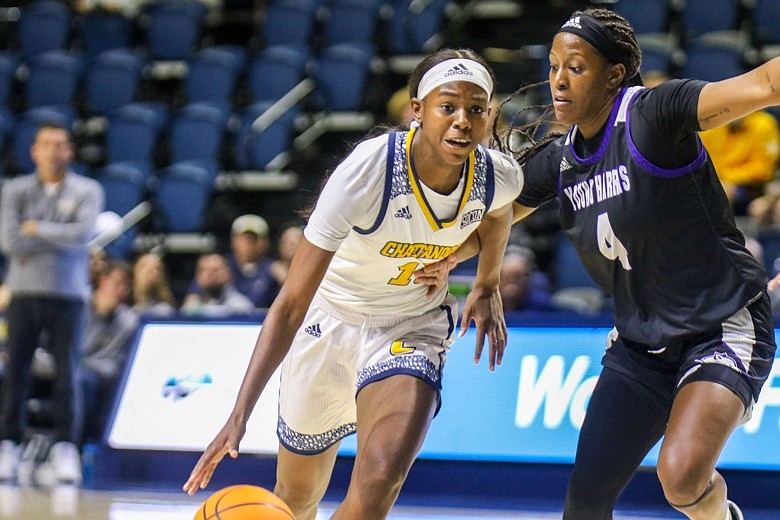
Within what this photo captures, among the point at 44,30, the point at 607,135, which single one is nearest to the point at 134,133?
the point at 44,30

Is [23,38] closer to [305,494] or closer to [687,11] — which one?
[687,11]

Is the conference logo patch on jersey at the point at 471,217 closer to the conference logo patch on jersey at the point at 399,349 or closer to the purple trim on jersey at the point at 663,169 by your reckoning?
the conference logo patch on jersey at the point at 399,349

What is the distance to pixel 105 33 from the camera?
1370cm

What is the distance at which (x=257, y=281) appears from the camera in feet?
29.3

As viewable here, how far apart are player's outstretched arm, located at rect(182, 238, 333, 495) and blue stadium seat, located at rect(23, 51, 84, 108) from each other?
9.67m

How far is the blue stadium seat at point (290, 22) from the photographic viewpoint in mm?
12648

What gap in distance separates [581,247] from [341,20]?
8.90 metres

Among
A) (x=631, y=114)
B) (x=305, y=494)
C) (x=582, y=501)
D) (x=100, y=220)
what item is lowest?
(x=100, y=220)

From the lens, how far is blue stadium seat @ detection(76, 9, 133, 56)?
44.7 ft

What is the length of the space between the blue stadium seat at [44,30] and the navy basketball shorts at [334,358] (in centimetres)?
1029

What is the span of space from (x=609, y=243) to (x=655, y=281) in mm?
203

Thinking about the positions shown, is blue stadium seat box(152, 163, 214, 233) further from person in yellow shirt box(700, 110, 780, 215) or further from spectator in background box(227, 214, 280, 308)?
person in yellow shirt box(700, 110, 780, 215)

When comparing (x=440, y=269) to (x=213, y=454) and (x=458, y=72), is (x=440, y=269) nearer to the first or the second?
(x=458, y=72)

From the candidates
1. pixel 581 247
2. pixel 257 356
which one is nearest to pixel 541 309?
pixel 581 247
